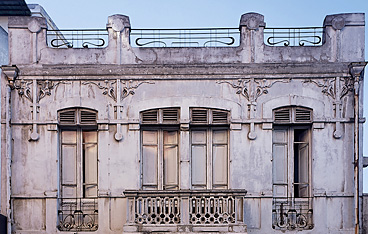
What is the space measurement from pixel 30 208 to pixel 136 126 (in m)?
3.39

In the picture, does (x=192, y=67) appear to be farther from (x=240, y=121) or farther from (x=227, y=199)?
(x=227, y=199)

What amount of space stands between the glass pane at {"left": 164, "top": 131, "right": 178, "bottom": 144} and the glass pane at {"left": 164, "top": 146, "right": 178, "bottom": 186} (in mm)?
160

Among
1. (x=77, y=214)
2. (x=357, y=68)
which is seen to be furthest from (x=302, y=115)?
(x=77, y=214)

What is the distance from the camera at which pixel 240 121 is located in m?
12.9

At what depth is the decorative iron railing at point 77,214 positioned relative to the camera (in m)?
12.9

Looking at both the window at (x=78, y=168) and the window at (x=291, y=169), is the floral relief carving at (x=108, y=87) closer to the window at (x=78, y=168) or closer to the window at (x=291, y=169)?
the window at (x=78, y=168)

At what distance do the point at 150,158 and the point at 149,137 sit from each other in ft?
1.81

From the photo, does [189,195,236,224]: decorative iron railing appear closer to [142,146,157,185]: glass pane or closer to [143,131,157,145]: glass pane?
[142,146,157,185]: glass pane

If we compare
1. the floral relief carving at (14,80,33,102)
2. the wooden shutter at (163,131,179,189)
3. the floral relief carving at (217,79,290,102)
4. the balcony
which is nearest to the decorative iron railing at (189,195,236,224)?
the balcony

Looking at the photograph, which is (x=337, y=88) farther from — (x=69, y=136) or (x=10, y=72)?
(x=10, y=72)

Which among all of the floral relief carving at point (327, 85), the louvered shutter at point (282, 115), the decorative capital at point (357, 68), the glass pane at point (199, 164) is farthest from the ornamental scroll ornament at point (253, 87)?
the glass pane at point (199, 164)

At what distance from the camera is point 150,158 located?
13219mm

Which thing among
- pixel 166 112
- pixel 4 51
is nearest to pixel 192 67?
pixel 166 112

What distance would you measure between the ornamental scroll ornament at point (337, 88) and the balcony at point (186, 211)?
3301 millimetres
